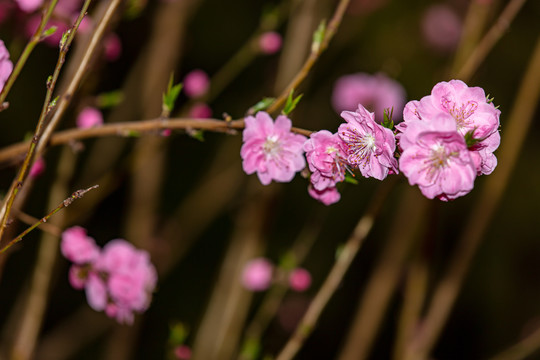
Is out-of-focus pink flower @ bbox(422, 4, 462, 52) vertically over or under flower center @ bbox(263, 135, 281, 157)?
over

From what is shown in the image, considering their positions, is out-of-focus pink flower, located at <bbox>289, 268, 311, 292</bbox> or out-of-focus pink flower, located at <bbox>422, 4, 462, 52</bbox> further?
out-of-focus pink flower, located at <bbox>422, 4, 462, 52</bbox>

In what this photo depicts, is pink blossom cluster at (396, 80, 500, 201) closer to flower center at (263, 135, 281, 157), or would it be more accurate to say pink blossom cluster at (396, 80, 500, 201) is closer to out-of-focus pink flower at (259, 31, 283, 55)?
flower center at (263, 135, 281, 157)

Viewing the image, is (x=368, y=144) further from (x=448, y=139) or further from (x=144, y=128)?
(x=144, y=128)

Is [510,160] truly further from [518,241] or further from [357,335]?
[518,241]

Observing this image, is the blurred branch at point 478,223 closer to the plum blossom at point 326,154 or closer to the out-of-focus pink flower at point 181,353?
the out-of-focus pink flower at point 181,353

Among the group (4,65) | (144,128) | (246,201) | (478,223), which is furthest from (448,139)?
(246,201)

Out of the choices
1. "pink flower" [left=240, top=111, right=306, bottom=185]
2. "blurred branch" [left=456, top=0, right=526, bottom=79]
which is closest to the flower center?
"pink flower" [left=240, top=111, right=306, bottom=185]

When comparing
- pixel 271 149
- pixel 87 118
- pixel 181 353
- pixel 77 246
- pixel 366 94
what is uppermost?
pixel 366 94
